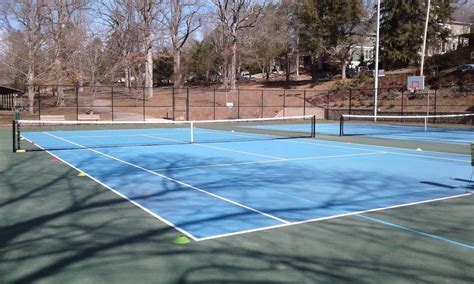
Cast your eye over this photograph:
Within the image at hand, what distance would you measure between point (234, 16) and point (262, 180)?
4721cm

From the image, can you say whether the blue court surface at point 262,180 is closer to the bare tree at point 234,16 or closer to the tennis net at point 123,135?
the tennis net at point 123,135

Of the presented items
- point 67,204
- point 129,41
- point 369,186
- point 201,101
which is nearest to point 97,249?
point 67,204

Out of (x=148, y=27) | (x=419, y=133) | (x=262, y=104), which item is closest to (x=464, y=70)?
(x=262, y=104)

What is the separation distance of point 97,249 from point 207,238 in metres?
1.36

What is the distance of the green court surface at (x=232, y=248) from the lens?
4.82 m

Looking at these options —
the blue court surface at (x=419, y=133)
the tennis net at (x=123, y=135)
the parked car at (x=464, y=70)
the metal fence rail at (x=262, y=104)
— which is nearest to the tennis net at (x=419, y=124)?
the metal fence rail at (x=262, y=104)

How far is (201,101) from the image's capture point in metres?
50.8

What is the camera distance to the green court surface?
4816mm

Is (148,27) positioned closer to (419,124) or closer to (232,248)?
(419,124)

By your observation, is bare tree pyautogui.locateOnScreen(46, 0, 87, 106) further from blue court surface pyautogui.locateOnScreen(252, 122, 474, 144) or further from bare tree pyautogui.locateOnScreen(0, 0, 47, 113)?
blue court surface pyautogui.locateOnScreen(252, 122, 474, 144)

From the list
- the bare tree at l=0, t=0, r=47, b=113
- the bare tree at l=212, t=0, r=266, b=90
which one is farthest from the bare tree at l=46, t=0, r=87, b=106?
the bare tree at l=212, t=0, r=266, b=90

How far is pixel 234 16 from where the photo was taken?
5528 centimetres

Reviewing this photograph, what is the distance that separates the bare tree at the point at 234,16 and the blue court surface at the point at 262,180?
38.9 metres


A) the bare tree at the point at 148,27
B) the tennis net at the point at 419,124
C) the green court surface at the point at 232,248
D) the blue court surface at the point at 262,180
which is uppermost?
the bare tree at the point at 148,27
